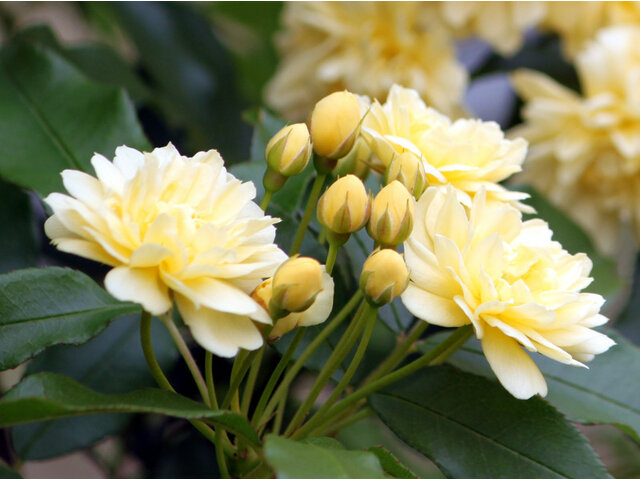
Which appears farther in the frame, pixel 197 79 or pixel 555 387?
pixel 197 79

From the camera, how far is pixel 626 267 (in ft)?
2.19

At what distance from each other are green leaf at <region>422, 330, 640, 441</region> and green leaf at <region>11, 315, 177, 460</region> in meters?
0.14

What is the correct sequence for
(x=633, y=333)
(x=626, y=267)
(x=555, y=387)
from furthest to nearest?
A: (x=626, y=267) → (x=633, y=333) → (x=555, y=387)

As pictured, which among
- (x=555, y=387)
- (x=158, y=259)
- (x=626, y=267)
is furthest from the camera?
(x=626, y=267)

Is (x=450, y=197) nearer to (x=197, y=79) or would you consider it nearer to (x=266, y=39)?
(x=197, y=79)

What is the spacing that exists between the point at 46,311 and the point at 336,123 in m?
0.12

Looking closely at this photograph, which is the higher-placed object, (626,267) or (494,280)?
(494,280)

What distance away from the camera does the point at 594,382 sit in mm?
325

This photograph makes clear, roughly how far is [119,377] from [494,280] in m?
0.20

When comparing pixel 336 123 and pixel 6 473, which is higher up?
pixel 336 123

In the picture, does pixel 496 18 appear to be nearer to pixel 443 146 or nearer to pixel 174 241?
pixel 443 146

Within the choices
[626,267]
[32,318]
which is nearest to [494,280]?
[32,318]

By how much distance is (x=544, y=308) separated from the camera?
0.24 metres

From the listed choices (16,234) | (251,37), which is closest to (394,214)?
(16,234)
